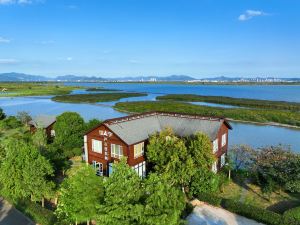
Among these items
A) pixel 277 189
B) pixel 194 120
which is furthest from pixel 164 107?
pixel 277 189

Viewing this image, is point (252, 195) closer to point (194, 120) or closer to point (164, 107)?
point (194, 120)

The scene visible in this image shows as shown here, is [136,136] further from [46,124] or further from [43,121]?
[43,121]

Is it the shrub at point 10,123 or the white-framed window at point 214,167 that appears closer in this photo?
the white-framed window at point 214,167

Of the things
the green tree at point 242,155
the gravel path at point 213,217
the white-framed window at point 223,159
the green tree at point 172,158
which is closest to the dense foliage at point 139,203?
the gravel path at point 213,217

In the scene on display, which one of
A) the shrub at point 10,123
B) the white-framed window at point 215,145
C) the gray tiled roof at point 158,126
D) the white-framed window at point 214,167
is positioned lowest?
the white-framed window at point 214,167

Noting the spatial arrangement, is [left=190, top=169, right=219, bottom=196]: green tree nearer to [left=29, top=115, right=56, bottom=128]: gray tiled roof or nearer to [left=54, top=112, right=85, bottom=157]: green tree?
[left=54, top=112, right=85, bottom=157]: green tree

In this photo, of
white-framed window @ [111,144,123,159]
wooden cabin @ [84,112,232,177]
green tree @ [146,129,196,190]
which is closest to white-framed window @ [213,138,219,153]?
wooden cabin @ [84,112,232,177]

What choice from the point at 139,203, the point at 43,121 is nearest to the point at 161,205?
the point at 139,203

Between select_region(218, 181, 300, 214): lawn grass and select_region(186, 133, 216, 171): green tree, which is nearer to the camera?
select_region(218, 181, 300, 214): lawn grass

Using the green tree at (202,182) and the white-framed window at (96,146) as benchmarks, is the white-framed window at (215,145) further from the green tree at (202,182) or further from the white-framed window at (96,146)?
the white-framed window at (96,146)
